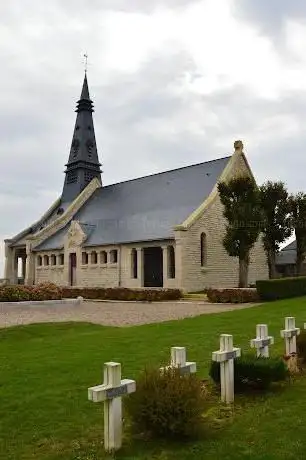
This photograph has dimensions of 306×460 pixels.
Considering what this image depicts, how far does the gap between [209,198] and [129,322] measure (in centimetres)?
1765

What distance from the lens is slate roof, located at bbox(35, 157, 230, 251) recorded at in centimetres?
3353

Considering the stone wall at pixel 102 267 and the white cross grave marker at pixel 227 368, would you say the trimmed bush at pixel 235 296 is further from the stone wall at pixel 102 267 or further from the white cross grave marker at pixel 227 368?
the white cross grave marker at pixel 227 368

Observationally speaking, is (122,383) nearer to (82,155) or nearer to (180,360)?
(180,360)

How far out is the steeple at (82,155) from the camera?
4819 centimetres

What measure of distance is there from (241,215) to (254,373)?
68.4ft

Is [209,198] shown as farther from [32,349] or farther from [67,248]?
[32,349]

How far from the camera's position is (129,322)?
16.4 m

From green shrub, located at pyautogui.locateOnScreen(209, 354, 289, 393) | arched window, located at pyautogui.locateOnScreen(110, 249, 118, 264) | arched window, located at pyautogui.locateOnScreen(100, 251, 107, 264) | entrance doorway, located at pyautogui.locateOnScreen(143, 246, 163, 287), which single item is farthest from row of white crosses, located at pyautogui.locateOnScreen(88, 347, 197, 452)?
arched window, located at pyautogui.locateOnScreen(100, 251, 107, 264)

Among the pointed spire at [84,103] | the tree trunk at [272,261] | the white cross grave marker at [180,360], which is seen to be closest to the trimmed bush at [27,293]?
the tree trunk at [272,261]

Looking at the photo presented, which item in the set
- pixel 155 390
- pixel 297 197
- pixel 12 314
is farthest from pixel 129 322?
pixel 297 197

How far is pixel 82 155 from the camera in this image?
48.9m

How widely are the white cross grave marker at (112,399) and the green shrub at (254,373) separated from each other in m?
2.31

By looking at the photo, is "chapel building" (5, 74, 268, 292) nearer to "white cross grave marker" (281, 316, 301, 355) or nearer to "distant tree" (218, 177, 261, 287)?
"distant tree" (218, 177, 261, 287)

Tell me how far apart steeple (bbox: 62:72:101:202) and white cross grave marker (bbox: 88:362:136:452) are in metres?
43.5
